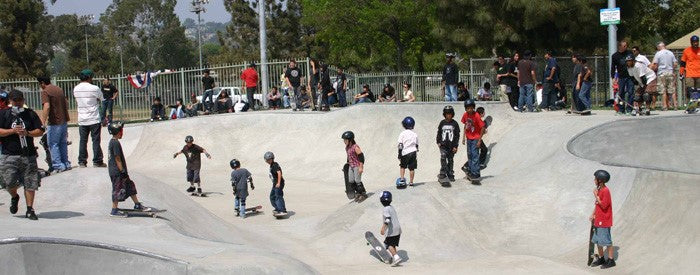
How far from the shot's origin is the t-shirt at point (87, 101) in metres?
14.5

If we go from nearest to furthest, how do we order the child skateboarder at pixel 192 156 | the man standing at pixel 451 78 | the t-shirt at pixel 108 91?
1. the child skateboarder at pixel 192 156
2. the man standing at pixel 451 78
3. the t-shirt at pixel 108 91

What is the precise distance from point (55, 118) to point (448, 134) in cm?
673

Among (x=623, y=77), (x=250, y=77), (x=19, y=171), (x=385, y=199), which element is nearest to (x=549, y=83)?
(x=623, y=77)

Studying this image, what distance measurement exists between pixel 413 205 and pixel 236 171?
4.12 m

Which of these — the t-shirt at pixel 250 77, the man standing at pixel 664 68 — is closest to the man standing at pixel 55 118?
the t-shirt at pixel 250 77

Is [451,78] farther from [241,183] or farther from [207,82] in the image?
[207,82]

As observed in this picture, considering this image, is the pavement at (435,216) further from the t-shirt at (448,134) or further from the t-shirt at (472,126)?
the t-shirt at (472,126)

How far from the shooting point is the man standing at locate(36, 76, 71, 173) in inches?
550

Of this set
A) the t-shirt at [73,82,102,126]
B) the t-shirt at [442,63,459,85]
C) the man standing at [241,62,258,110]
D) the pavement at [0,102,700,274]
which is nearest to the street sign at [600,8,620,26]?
the pavement at [0,102,700,274]

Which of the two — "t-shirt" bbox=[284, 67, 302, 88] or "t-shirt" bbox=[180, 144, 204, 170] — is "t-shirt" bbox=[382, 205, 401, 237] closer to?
"t-shirt" bbox=[180, 144, 204, 170]

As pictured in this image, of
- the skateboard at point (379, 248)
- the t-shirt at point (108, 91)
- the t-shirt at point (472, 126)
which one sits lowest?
the skateboard at point (379, 248)

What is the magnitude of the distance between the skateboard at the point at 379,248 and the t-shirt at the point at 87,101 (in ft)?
16.6

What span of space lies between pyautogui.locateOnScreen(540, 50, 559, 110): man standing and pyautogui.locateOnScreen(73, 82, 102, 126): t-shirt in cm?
1109

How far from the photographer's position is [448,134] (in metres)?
15.9
